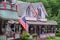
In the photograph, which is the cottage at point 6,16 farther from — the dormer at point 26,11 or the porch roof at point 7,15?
the dormer at point 26,11

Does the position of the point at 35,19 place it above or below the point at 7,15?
below

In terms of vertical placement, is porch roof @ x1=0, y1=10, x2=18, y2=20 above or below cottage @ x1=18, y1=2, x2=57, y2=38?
above

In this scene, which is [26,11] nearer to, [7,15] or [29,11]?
[29,11]

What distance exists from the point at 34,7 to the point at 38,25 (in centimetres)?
380

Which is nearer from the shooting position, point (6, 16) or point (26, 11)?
point (6, 16)

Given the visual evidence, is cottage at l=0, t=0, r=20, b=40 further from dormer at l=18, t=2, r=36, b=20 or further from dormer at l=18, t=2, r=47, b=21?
dormer at l=18, t=2, r=36, b=20

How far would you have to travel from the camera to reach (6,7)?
30453mm

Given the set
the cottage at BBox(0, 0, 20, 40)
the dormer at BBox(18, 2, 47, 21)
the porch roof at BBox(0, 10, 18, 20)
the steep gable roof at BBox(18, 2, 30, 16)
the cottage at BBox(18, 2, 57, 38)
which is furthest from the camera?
the cottage at BBox(18, 2, 57, 38)

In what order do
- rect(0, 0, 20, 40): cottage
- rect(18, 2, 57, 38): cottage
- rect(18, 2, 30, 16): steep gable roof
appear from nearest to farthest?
rect(0, 0, 20, 40): cottage → rect(18, 2, 30, 16): steep gable roof → rect(18, 2, 57, 38): cottage

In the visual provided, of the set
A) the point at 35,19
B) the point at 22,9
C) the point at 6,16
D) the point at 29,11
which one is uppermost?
the point at 6,16

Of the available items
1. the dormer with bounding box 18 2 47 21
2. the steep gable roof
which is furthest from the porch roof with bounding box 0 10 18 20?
the steep gable roof

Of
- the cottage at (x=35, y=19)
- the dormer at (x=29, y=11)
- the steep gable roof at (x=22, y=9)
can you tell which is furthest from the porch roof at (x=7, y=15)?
the steep gable roof at (x=22, y=9)

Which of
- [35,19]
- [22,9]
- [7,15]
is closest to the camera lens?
A: [7,15]

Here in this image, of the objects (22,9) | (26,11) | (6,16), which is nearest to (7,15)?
(6,16)
